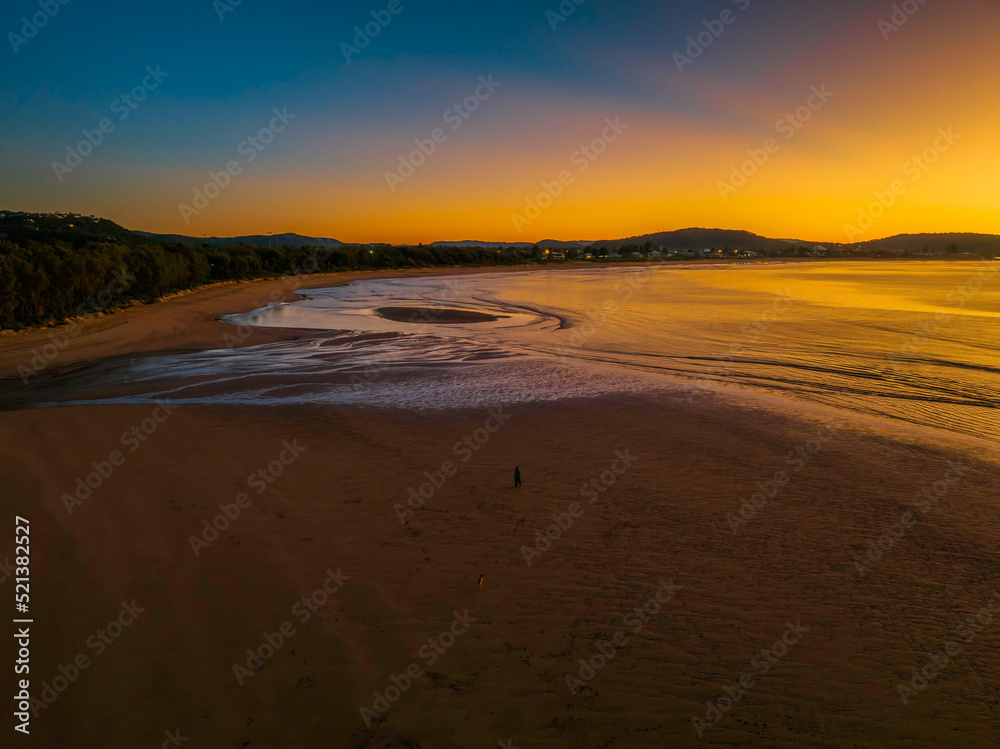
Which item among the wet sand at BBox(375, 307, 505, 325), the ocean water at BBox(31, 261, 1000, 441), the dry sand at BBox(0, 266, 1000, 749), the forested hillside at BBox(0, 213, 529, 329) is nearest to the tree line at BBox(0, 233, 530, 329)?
the forested hillside at BBox(0, 213, 529, 329)

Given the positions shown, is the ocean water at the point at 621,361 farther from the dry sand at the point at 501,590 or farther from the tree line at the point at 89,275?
the tree line at the point at 89,275

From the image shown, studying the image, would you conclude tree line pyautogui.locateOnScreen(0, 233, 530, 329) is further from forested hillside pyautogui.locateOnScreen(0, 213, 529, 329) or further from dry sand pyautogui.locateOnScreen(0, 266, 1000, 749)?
dry sand pyautogui.locateOnScreen(0, 266, 1000, 749)

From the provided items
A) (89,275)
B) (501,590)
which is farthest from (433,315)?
(501,590)

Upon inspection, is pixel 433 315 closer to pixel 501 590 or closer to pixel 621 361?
pixel 621 361

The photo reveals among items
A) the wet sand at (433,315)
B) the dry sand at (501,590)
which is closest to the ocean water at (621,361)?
the wet sand at (433,315)

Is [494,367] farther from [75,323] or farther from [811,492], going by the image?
[75,323]

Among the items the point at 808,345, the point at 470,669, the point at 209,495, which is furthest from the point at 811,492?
the point at 808,345
